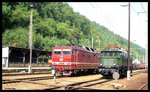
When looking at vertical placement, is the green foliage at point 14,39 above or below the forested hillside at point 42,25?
below

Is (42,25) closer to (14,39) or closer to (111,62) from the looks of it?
(14,39)

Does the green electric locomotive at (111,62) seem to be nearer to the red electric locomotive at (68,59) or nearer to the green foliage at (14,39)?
the red electric locomotive at (68,59)

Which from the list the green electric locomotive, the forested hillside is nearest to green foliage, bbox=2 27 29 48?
the forested hillside

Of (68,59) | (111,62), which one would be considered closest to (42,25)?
(68,59)

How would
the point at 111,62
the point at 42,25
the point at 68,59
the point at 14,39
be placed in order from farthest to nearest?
the point at 42,25, the point at 14,39, the point at 68,59, the point at 111,62

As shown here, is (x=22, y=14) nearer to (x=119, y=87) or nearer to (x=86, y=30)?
(x=86, y=30)

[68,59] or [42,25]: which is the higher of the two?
[42,25]

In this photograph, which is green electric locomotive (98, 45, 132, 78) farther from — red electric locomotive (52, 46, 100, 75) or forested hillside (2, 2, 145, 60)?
forested hillside (2, 2, 145, 60)

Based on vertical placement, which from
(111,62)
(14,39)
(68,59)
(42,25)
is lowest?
(111,62)

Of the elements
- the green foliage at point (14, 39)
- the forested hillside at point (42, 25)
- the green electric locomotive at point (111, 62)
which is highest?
the forested hillside at point (42, 25)

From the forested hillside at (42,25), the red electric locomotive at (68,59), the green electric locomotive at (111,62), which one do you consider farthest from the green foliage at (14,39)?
the green electric locomotive at (111,62)

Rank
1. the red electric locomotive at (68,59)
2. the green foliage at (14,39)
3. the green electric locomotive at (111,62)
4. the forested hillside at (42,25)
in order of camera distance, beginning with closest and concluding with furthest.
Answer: the green electric locomotive at (111,62) < the red electric locomotive at (68,59) < the green foliage at (14,39) < the forested hillside at (42,25)

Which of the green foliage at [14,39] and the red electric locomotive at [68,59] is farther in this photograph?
the green foliage at [14,39]

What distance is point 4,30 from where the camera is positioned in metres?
65.5
